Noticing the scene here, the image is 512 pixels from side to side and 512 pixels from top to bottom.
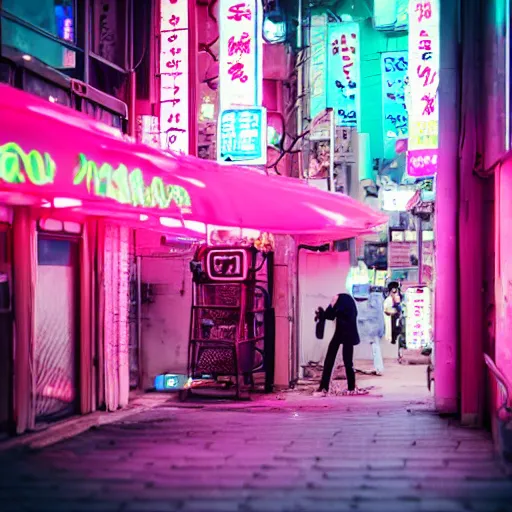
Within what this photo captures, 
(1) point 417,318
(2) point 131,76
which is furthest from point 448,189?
(1) point 417,318

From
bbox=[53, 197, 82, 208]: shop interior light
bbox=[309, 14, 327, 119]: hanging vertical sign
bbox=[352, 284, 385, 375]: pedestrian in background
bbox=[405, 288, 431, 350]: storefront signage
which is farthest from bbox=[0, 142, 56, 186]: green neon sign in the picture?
bbox=[309, 14, 327, 119]: hanging vertical sign

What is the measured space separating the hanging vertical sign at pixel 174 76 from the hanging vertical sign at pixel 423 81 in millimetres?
5175

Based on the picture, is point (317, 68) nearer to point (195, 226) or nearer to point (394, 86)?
point (394, 86)

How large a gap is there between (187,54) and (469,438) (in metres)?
8.74

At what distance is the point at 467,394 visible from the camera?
8453 millimetres

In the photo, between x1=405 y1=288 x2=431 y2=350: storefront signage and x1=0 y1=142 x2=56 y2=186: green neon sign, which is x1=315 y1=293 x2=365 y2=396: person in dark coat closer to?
x1=405 y1=288 x2=431 y2=350: storefront signage

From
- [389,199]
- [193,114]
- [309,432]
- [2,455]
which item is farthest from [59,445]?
[389,199]

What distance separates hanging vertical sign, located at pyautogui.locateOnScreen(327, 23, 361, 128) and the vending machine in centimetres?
1121

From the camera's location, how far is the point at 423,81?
1616cm

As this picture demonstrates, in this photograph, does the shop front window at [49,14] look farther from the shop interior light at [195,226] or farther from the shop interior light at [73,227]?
the shop interior light at [195,226]

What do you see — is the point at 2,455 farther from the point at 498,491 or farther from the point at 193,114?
the point at 193,114

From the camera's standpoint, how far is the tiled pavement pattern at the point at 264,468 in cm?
510

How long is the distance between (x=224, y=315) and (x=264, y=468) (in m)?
7.39

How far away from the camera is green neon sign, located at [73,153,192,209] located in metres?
8.14
